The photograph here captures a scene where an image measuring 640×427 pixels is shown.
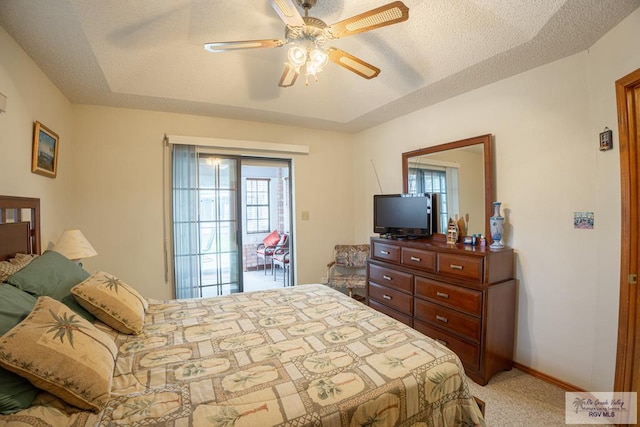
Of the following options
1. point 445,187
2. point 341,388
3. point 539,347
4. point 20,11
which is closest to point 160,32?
point 20,11

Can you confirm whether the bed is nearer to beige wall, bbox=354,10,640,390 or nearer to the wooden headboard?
the wooden headboard


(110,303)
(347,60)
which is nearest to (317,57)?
(347,60)

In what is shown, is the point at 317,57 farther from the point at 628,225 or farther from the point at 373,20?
the point at 628,225

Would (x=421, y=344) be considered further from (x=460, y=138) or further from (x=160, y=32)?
(x=160, y=32)

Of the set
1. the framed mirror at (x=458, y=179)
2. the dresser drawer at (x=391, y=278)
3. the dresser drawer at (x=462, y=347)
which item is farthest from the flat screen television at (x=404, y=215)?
the dresser drawer at (x=462, y=347)

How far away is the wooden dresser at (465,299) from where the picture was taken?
2.15 meters

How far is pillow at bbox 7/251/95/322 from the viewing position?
1386mm

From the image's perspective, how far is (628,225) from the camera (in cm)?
168

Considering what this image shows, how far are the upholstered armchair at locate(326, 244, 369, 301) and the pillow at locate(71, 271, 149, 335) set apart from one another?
8.07 ft

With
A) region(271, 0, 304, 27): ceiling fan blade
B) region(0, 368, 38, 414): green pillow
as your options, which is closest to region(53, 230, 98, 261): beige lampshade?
region(0, 368, 38, 414): green pillow

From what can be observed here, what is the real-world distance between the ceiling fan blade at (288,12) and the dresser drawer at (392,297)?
96.2 inches

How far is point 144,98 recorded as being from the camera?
9.09ft

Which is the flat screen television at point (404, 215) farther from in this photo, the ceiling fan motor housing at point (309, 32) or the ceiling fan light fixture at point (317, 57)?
the ceiling fan motor housing at point (309, 32)

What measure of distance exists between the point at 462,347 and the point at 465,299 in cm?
40
